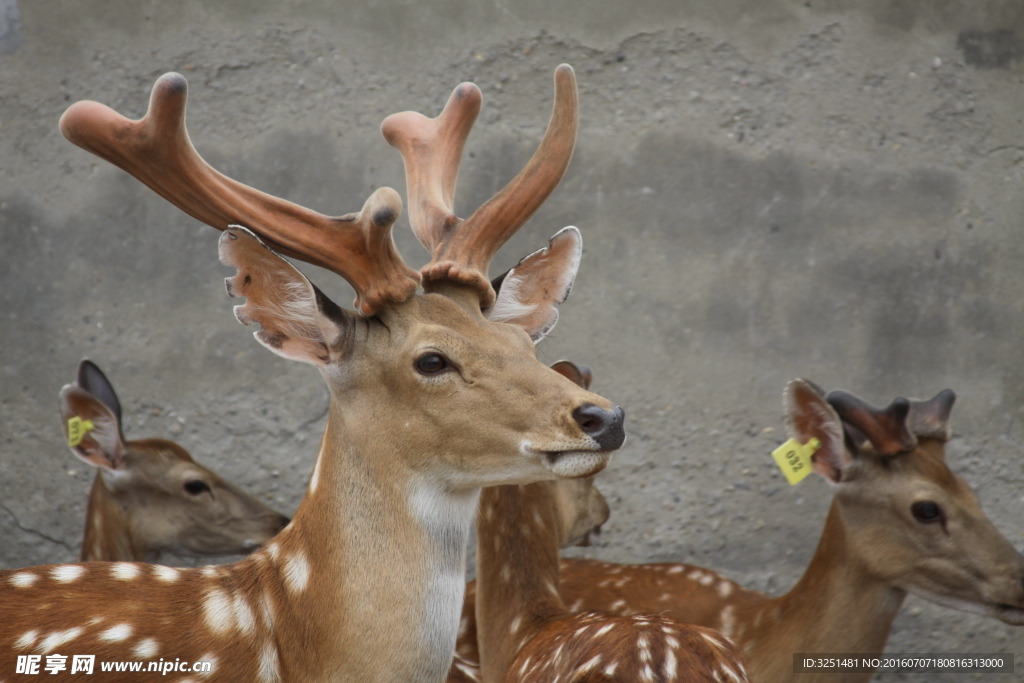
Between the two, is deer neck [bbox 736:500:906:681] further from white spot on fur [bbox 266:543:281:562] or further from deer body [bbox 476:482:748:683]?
white spot on fur [bbox 266:543:281:562]

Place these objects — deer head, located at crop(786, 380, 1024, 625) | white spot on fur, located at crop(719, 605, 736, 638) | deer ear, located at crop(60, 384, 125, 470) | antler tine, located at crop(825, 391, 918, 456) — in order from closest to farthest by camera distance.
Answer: deer head, located at crop(786, 380, 1024, 625)
antler tine, located at crop(825, 391, 918, 456)
white spot on fur, located at crop(719, 605, 736, 638)
deer ear, located at crop(60, 384, 125, 470)

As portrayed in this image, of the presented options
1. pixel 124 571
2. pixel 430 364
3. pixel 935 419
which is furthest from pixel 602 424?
pixel 935 419

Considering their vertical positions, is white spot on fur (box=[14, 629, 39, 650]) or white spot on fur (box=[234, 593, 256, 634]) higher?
white spot on fur (box=[234, 593, 256, 634])

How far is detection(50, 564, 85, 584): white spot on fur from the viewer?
217cm

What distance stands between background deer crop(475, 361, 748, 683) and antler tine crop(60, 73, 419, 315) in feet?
2.76

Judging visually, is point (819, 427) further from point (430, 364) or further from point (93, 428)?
point (93, 428)

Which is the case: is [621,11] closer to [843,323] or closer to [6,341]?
[843,323]

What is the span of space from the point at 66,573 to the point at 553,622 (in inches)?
46.7

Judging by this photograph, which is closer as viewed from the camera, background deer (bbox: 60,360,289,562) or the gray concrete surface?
background deer (bbox: 60,360,289,562)

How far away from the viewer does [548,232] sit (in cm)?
472

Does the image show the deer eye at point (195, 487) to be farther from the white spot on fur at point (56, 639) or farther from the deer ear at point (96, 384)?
the white spot on fur at point (56, 639)

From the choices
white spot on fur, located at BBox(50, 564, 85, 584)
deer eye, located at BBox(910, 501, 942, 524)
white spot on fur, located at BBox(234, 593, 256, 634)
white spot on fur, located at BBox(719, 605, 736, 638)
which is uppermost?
deer eye, located at BBox(910, 501, 942, 524)

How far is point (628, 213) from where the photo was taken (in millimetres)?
4754

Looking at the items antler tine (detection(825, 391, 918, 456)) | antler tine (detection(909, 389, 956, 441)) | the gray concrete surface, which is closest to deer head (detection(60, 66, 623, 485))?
antler tine (detection(825, 391, 918, 456))
